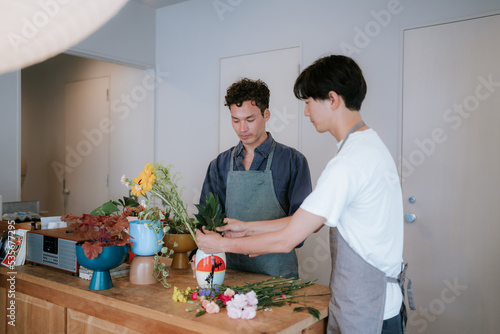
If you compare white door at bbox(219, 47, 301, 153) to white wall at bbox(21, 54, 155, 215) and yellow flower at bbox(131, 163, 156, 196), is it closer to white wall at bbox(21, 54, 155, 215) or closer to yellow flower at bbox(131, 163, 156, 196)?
white wall at bbox(21, 54, 155, 215)

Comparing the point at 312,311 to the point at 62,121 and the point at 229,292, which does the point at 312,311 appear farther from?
the point at 62,121

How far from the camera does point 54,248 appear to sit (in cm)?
193

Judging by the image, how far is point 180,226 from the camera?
6.68ft

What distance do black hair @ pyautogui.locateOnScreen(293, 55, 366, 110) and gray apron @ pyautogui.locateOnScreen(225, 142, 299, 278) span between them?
83 cm

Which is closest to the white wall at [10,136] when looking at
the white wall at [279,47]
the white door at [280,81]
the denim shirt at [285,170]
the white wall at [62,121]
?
the white wall at [62,121]

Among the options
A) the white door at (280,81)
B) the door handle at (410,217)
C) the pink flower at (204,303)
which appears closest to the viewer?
the pink flower at (204,303)

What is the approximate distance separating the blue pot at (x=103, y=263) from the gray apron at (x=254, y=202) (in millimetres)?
706

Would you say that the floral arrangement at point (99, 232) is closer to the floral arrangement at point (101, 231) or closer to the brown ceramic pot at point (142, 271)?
the floral arrangement at point (101, 231)

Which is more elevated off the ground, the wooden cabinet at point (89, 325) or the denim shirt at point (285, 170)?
the denim shirt at point (285, 170)

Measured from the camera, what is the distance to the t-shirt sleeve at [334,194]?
1336mm

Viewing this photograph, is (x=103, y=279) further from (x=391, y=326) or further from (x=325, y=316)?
(x=391, y=326)

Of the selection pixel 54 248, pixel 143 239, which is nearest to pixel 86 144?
pixel 54 248

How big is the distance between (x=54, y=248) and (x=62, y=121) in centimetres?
423

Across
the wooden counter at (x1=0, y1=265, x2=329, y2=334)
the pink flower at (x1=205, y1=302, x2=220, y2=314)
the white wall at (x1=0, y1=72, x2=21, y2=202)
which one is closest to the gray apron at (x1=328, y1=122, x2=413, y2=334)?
the wooden counter at (x1=0, y1=265, x2=329, y2=334)
